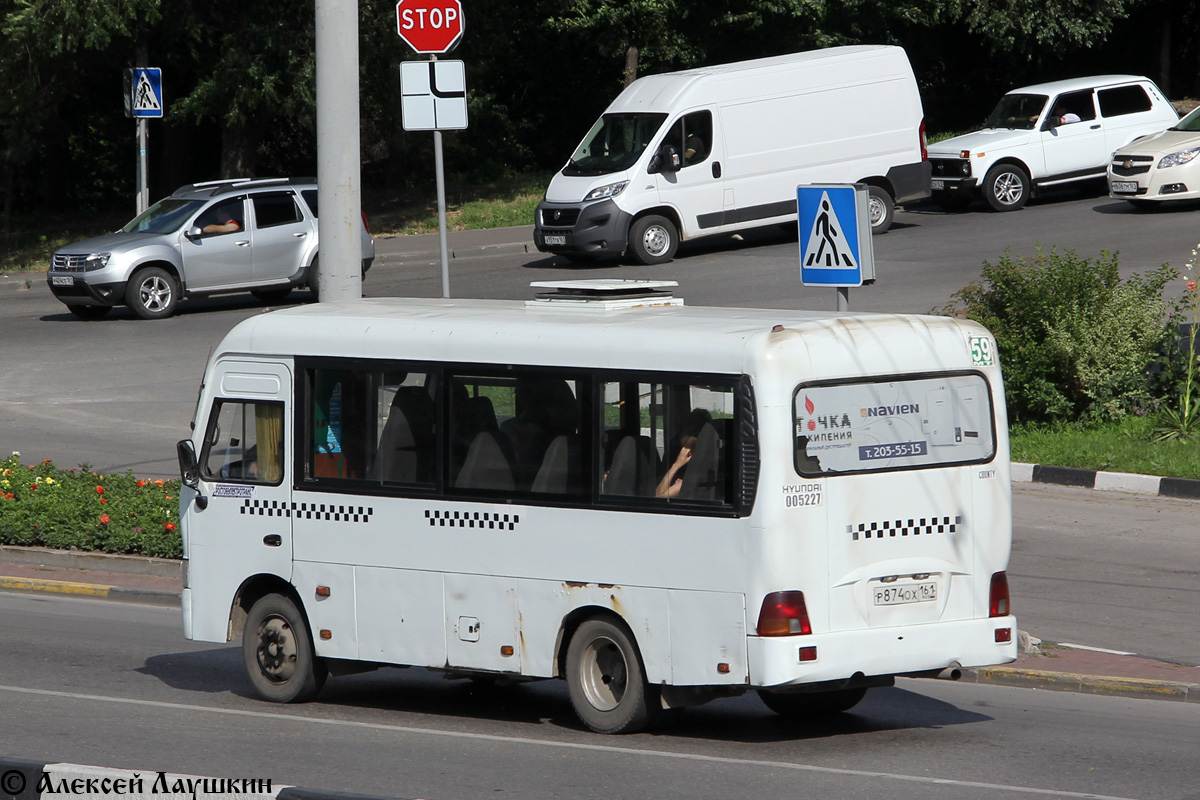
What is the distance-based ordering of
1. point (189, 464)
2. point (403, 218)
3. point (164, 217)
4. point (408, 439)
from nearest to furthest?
point (408, 439)
point (189, 464)
point (164, 217)
point (403, 218)

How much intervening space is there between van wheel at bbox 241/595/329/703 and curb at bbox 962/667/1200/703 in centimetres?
369

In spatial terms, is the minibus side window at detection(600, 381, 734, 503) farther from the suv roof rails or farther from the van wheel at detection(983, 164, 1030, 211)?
the van wheel at detection(983, 164, 1030, 211)

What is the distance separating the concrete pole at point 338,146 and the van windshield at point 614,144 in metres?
12.3

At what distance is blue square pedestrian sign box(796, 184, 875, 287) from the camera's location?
1043 centimetres

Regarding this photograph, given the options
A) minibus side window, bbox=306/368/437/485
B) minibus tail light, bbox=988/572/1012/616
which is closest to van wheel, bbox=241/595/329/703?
minibus side window, bbox=306/368/437/485

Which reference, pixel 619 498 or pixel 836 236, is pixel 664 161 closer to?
pixel 836 236

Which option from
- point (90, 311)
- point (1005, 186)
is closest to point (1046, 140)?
point (1005, 186)

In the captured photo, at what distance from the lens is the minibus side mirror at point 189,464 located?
928 cm

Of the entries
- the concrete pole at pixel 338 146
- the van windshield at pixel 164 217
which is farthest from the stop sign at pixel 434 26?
the van windshield at pixel 164 217

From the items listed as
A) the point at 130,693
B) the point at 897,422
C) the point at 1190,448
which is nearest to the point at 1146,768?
the point at 897,422

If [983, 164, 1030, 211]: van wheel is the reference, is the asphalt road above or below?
below

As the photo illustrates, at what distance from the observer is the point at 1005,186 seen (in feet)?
92.0

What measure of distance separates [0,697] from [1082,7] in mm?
31202

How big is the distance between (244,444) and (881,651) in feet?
12.4
